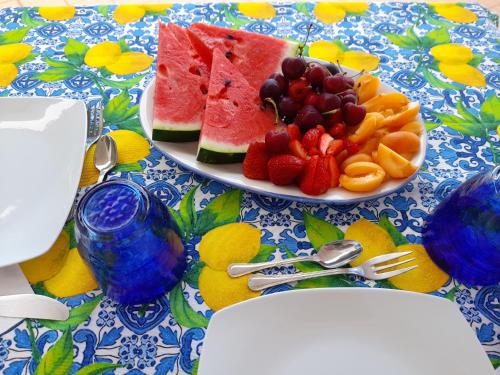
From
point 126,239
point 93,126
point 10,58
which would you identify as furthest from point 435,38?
point 10,58

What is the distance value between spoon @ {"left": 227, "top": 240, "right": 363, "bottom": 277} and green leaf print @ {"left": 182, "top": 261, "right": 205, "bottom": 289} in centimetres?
6

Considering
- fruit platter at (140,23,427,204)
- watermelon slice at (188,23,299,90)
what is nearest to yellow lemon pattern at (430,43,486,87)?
fruit platter at (140,23,427,204)

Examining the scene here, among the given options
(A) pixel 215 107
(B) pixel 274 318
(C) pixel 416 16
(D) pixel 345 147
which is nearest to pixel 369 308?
(B) pixel 274 318

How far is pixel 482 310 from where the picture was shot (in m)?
0.80

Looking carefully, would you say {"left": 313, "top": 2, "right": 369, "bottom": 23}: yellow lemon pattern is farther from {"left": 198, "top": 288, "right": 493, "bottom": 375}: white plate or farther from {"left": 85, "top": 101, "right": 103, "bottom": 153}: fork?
{"left": 198, "top": 288, "right": 493, "bottom": 375}: white plate

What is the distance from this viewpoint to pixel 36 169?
94cm

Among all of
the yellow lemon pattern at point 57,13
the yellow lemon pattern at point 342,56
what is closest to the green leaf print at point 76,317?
the yellow lemon pattern at point 342,56

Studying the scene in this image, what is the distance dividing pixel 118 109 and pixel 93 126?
0.40ft

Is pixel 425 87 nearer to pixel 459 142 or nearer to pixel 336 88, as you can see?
pixel 459 142

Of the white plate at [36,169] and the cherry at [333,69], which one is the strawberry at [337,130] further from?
the white plate at [36,169]

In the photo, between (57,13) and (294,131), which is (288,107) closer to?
(294,131)

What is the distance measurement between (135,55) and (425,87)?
85 centimetres

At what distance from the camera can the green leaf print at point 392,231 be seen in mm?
896

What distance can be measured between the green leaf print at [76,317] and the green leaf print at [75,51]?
30.9 inches
